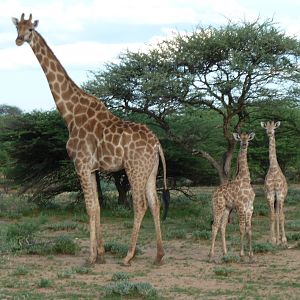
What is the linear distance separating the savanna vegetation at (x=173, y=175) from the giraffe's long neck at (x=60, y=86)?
2280mm

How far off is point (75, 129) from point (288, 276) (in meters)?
3.92

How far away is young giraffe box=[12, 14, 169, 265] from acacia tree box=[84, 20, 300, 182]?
4919mm

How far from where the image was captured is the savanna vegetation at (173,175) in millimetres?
9117

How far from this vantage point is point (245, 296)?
26.5 feet

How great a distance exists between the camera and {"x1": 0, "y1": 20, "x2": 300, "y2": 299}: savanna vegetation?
9117 millimetres

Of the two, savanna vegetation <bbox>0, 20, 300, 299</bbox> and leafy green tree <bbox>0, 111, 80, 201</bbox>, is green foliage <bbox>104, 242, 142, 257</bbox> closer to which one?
savanna vegetation <bbox>0, 20, 300, 299</bbox>

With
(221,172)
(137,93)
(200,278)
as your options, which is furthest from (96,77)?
(200,278)

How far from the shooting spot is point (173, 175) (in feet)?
67.1

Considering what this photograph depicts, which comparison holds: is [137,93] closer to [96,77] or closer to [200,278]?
[96,77]

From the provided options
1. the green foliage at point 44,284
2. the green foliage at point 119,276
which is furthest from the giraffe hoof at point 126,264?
the green foliage at point 44,284

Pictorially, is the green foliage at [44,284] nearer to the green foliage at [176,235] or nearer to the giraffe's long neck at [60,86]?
the giraffe's long neck at [60,86]

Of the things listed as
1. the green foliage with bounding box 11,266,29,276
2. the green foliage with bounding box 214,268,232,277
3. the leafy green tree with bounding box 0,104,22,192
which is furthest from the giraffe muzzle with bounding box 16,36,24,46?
the leafy green tree with bounding box 0,104,22,192

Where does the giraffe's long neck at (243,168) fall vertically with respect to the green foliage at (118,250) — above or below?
above

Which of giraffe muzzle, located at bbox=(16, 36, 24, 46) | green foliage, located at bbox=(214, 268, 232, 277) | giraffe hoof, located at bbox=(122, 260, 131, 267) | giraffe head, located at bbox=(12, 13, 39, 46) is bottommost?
green foliage, located at bbox=(214, 268, 232, 277)
